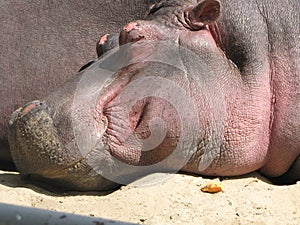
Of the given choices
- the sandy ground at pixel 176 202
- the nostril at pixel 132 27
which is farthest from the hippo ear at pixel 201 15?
the sandy ground at pixel 176 202

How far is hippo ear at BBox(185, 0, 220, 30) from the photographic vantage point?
303 centimetres

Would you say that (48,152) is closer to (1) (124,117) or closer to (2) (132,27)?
(1) (124,117)

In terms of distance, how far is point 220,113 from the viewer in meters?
2.93

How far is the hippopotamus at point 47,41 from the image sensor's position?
11.3 ft

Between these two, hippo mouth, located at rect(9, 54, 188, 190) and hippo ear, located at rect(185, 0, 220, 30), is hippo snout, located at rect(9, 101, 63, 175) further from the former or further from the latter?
hippo ear, located at rect(185, 0, 220, 30)

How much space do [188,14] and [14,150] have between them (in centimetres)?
97

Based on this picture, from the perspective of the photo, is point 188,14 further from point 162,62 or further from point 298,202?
point 298,202

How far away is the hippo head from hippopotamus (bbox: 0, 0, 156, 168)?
507 mm

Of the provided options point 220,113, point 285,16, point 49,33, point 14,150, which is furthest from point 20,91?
point 285,16

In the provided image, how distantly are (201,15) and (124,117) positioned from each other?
2.15 ft

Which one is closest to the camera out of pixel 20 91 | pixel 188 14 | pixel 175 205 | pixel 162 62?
pixel 175 205

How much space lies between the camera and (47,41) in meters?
3.51

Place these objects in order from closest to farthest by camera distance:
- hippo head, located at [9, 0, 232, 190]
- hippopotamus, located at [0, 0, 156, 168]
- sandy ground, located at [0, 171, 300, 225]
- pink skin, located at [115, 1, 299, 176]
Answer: sandy ground, located at [0, 171, 300, 225], hippo head, located at [9, 0, 232, 190], pink skin, located at [115, 1, 299, 176], hippopotamus, located at [0, 0, 156, 168]

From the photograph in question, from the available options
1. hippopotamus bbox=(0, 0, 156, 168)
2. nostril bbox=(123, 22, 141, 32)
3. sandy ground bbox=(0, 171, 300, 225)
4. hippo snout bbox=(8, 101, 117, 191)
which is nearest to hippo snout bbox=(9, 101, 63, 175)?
hippo snout bbox=(8, 101, 117, 191)
